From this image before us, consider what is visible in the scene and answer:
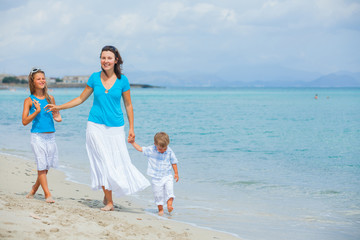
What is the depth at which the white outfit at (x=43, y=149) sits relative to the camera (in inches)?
219

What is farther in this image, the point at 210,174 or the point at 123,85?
the point at 210,174

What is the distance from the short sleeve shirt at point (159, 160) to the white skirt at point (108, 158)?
0.55 meters

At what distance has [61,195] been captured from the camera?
6766 millimetres

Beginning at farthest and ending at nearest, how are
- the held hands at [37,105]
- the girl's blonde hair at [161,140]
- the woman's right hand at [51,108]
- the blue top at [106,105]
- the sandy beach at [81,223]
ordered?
the girl's blonde hair at [161,140]
the woman's right hand at [51,108]
the held hands at [37,105]
the blue top at [106,105]
the sandy beach at [81,223]

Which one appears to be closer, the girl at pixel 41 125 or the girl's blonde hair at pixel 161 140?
the girl at pixel 41 125

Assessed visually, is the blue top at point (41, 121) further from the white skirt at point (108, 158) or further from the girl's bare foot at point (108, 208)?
the girl's bare foot at point (108, 208)

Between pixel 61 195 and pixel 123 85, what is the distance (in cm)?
241

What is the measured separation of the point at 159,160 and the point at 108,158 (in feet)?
2.87

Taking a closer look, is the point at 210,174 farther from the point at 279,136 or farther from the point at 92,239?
the point at 279,136

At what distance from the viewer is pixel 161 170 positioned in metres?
6.01

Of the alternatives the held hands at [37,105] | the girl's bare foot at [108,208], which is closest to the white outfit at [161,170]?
the girl's bare foot at [108,208]

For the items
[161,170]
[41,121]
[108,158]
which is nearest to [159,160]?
[161,170]

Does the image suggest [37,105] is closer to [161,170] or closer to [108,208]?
[108,208]

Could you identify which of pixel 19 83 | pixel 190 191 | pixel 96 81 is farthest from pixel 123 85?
pixel 19 83
